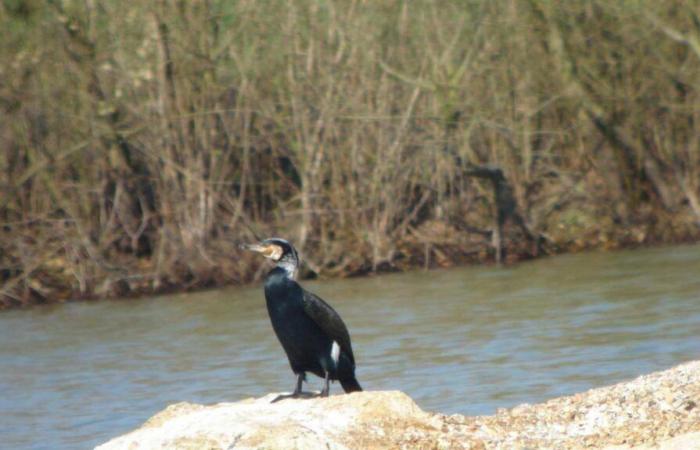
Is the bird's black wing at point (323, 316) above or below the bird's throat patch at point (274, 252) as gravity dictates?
below

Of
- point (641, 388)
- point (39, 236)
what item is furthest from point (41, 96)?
point (641, 388)

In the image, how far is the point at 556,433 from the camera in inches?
266

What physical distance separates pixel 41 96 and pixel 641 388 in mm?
12348

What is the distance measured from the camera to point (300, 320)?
295 inches

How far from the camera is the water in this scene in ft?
35.7

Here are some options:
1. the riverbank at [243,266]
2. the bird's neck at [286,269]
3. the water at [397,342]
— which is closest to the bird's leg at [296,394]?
the bird's neck at [286,269]

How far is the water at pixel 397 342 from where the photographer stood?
1088 cm

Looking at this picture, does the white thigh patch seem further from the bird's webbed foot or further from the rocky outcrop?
the rocky outcrop

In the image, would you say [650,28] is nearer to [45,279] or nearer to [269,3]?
[269,3]

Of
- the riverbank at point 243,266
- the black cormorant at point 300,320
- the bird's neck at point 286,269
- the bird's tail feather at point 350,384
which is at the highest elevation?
the bird's neck at point 286,269

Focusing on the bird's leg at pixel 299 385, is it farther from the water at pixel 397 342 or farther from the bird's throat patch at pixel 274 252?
the water at pixel 397 342

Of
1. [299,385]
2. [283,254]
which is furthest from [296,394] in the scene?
[283,254]

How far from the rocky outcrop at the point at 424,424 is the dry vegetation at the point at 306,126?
1115cm

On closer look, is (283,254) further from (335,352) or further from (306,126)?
(306,126)
